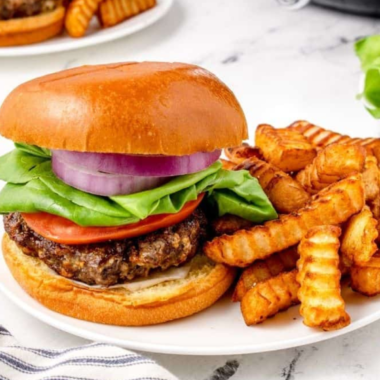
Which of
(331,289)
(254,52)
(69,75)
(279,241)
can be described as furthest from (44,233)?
(254,52)

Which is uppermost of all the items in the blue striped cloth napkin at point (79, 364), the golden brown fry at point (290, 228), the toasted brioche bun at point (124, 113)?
the toasted brioche bun at point (124, 113)

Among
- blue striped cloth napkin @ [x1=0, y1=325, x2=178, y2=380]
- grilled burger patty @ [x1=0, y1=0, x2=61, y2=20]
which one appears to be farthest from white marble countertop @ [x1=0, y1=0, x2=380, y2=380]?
blue striped cloth napkin @ [x1=0, y1=325, x2=178, y2=380]

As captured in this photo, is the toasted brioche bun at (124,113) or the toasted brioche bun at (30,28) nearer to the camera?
the toasted brioche bun at (124,113)

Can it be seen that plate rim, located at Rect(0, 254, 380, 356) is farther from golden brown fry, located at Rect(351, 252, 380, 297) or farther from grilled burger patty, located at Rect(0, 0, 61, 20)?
grilled burger patty, located at Rect(0, 0, 61, 20)

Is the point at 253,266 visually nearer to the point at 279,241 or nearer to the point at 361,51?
the point at 279,241

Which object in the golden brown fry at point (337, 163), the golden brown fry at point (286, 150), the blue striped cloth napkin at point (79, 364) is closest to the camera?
the blue striped cloth napkin at point (79, 364)

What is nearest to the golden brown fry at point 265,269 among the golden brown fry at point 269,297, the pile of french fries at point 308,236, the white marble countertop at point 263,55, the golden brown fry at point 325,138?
the pile of french fries at point 308,236

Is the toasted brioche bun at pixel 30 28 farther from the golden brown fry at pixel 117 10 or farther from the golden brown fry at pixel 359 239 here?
the golden brown fry at pixel 359 239
